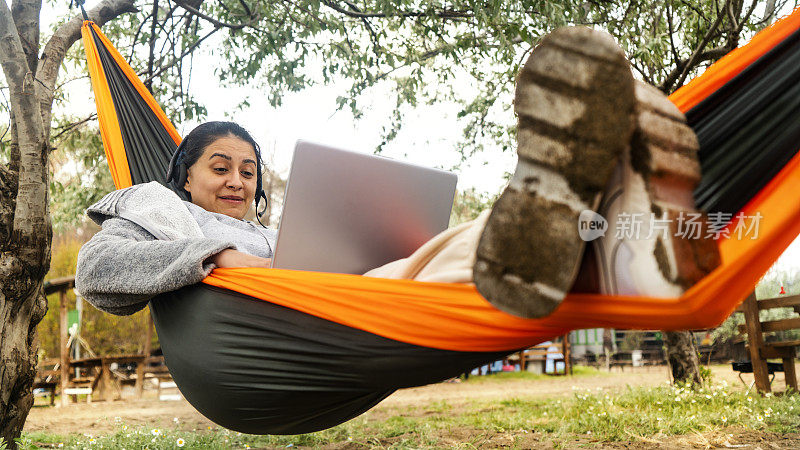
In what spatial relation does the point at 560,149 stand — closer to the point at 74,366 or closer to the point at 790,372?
the point at 790,372

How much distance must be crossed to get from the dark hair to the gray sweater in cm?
26

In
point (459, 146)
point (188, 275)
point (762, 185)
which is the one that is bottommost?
point (188, 275)

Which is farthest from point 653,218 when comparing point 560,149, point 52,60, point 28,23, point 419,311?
point 28,23

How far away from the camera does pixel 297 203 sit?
49.2 inches

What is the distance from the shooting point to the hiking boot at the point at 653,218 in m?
0.82

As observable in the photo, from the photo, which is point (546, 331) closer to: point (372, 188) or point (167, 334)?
point (372, 188)

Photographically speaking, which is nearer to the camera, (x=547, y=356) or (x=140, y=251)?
(x=140, y=251)

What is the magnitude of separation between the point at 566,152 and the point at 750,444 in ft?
10.5

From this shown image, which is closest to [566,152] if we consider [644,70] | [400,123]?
[644,70]

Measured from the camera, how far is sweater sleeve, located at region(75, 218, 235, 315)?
1.25 m

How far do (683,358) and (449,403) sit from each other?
2531 mm

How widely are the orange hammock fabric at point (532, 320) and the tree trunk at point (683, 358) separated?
4374 mm

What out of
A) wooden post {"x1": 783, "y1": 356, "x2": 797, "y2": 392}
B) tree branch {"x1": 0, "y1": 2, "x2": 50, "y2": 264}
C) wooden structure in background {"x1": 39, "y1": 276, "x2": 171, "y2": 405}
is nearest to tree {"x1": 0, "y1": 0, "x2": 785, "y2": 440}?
tree branch {"x1": 0, "y1": 2, "x2": 50, "y2": 264}

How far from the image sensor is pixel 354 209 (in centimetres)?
129
